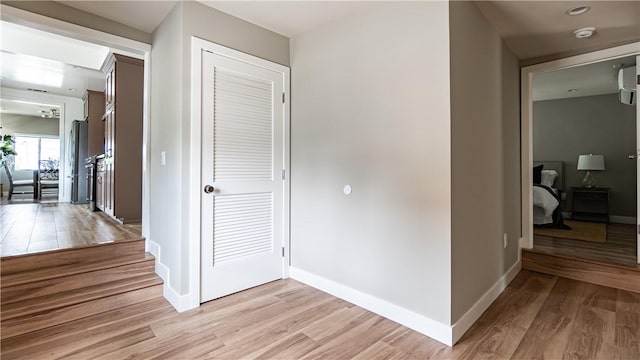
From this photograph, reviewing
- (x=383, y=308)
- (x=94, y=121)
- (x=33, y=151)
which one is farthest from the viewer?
(x=33, y=151)

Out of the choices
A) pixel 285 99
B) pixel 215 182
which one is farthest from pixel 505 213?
pixel 215 182

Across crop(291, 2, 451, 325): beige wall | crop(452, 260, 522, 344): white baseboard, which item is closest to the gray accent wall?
→ crop(452, 260, 522, 344): white baseboard

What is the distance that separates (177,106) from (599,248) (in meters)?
4.57

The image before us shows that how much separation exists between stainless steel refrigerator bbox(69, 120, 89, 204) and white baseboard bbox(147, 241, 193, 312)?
4.28m

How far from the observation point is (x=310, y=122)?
2746mm

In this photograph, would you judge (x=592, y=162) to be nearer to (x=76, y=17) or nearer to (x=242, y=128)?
(x=242, y=128)

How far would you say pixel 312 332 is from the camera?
1.97m

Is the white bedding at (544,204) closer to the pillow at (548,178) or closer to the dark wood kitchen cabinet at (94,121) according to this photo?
the pillow at (548,178)

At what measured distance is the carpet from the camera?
392cm

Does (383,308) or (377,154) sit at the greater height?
(377,154)

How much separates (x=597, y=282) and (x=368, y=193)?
2431 mm

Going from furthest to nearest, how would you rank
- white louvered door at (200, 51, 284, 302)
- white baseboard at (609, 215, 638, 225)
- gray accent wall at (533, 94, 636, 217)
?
gray accent wall at (533, 94, 636, 217) → white baseboard at (609, 215, 638, 225) → white louvered door at (200, 51, 284, 302)

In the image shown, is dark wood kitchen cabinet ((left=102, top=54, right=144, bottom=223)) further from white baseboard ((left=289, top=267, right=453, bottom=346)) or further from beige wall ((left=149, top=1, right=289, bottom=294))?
white baseboard ((left=289, top=267, right=453, bottom=346))

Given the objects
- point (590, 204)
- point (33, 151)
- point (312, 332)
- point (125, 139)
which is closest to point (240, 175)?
point (312, 332)
